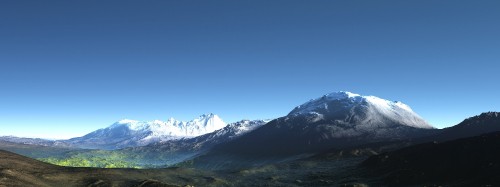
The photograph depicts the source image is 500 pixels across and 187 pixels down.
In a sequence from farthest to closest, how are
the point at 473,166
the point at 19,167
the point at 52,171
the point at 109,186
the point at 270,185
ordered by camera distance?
the point at 270,185 → the point at 473,166 → the point at 52,171 → the point at 19,167 → the point at 109,186

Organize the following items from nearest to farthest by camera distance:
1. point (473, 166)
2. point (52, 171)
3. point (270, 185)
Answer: point (52, 171) < point (473, 166) < point (270, 185)

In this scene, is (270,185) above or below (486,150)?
below

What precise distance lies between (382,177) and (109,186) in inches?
4633

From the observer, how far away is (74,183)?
137m

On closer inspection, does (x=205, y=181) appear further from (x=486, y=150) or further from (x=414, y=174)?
(x=486, y=150)

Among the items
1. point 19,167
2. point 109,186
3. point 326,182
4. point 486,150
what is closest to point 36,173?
point 19,167

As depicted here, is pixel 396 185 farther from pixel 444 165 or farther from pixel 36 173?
pixel 36 173

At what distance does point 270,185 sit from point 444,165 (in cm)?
7606

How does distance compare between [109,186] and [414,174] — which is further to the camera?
[414,174]

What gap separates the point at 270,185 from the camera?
183 m

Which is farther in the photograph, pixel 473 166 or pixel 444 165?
A: pixel 444 165

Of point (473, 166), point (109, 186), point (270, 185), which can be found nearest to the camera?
point (109, 186)

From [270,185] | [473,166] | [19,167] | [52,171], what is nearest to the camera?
[19,167]

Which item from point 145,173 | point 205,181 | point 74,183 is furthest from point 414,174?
point 74,183
